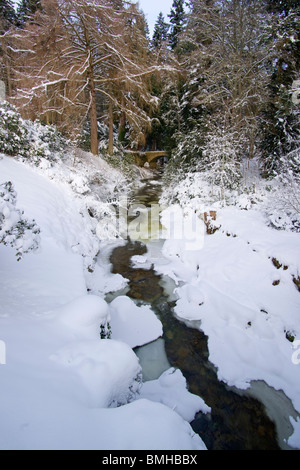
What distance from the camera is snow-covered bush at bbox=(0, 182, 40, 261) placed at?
2.82 m

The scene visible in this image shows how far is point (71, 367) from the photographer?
96.4 inches

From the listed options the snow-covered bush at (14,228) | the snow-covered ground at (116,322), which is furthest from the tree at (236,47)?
the snow-covered bush at (14,228)

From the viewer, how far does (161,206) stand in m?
13.5

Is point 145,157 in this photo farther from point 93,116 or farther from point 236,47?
point 236,47

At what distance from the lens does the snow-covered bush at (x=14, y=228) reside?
9.27ft

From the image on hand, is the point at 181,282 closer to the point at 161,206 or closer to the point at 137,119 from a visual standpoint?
the point at 161,206

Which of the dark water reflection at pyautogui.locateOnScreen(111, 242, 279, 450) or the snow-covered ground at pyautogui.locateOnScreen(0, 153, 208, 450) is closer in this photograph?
the snow-covered ground at pyautogui.locateOnScreen(0, 153, 208, 450)

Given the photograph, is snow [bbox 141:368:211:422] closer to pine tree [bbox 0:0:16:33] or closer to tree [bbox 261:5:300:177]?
tree [bbox 261:5:300:177]

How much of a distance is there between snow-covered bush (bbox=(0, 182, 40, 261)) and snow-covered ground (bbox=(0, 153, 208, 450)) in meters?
0.03

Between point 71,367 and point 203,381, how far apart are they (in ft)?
7.33

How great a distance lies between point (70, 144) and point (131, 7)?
7445 millimetres

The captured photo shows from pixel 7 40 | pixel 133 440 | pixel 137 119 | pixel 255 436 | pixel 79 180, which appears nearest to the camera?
pixel 133 440

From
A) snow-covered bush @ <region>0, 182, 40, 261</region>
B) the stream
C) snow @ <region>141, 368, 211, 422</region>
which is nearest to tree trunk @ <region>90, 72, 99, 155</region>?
the stream
